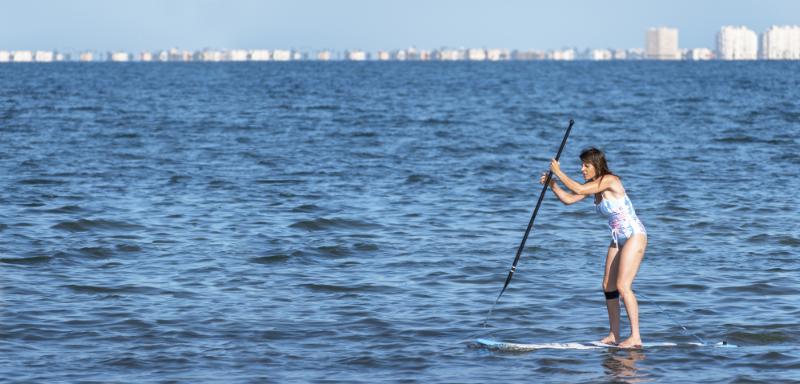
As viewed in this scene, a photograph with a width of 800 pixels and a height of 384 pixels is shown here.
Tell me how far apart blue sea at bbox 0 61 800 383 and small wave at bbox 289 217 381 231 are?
4cm

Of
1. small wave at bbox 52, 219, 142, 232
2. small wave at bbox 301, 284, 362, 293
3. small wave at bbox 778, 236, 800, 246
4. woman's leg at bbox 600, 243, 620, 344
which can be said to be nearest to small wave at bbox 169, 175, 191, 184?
small wave at bbox 52, 219, 142, 232

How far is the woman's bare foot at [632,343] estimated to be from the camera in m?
12.8

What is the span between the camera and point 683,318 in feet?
47.4

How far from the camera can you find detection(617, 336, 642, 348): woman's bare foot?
12.8m

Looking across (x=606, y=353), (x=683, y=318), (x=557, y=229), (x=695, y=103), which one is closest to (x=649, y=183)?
(x=557, y=229)

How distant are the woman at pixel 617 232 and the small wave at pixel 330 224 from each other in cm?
931

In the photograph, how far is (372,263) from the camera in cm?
1834

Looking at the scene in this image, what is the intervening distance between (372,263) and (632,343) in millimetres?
6173

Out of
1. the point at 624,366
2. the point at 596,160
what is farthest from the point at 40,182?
→ the point at 624,366

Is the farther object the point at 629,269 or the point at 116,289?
the point at 116,289

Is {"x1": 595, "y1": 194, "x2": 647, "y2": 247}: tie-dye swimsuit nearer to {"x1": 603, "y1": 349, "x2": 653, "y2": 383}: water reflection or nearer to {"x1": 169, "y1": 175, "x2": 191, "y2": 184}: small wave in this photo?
{"x1": 603, "y1": 349, "x2": 653, "y2": 383}: water reflection

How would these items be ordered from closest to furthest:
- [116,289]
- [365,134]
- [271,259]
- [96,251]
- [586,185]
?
1. [586,185]
2. [116,289]
3. [271,259]
4. [96,251]
5. [365,134]

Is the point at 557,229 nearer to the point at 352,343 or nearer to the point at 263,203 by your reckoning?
the point at 263,203

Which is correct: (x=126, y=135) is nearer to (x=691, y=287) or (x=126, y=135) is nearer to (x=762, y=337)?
(x=691, y=287)
